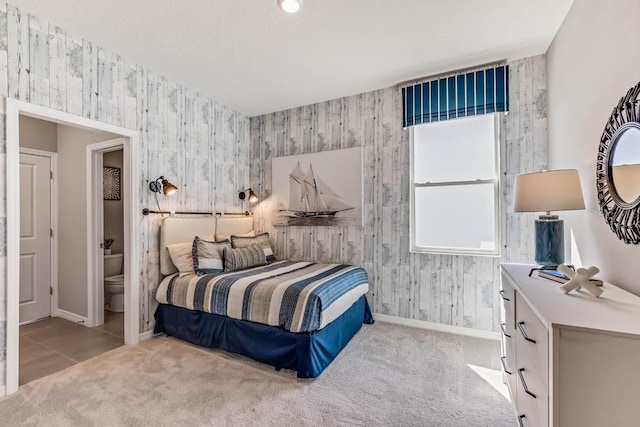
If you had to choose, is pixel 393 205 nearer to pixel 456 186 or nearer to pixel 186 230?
pixel 456 186

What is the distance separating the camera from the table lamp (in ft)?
5.80

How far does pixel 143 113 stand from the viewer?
9.90 ft

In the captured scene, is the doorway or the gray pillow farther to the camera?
the doorway

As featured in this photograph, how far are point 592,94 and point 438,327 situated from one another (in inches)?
95.2

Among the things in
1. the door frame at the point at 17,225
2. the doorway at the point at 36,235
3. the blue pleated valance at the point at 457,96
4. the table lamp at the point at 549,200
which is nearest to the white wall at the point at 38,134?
the doorway at the point at 36,235

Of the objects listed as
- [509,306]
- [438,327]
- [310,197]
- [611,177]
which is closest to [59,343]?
[310,197]

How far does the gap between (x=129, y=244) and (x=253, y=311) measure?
57.0 inches

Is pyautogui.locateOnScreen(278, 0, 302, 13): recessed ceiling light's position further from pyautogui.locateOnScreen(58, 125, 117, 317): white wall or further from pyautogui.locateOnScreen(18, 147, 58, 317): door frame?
pyautogui.locateOnScreen(18, 147, 58, 317): door frame

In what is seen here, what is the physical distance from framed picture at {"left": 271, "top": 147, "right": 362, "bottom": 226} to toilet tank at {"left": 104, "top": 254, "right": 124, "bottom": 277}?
2.37 m

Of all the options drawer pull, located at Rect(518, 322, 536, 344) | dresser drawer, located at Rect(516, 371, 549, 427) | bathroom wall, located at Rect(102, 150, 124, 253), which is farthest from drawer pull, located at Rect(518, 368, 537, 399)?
bathroom wall, located at Rect(102, 150, 124, 253)

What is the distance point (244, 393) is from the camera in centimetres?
209

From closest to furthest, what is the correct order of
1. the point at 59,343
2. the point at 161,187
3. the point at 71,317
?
the point at 59,343, the point at 161,187, the point at 71,317

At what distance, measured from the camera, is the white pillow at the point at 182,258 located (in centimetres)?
307

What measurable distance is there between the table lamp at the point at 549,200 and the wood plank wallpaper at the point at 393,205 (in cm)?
96
